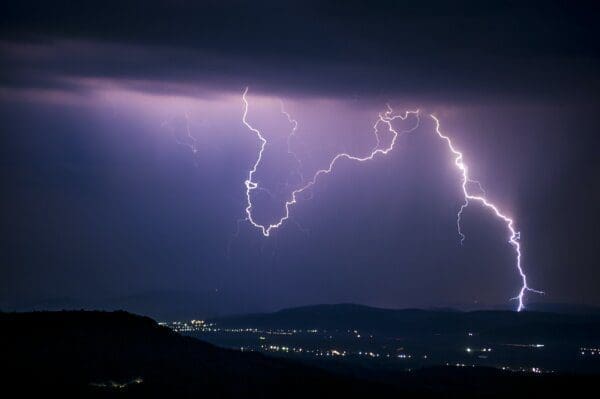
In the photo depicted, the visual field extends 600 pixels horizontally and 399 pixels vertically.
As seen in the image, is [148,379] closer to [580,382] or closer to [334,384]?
[334,384]

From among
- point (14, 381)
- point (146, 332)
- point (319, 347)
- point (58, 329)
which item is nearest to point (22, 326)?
point (58, 329)

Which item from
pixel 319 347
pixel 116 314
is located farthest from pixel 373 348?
pixel 116 314

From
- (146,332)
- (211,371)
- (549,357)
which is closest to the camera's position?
(211,371)

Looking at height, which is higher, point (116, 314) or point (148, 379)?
point (116, 314)

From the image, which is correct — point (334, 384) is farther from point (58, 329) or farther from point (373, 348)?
point (373, 348)

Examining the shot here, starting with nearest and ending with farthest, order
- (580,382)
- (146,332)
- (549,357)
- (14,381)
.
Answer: (14,381)
(146,332)
(580,382)
(549,357)

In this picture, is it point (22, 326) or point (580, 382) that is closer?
point (22, 326)
